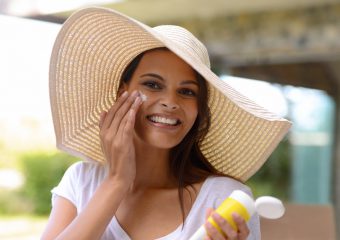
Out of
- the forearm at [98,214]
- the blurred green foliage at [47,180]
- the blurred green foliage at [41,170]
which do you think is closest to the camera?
the forearm at [98,214]

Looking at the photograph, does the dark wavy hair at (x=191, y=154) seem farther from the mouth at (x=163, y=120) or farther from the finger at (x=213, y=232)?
the finger at (x=213, y=232)

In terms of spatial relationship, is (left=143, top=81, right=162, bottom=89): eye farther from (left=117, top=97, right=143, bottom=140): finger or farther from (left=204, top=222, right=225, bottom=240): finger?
(left=204, top=222, right=225, bottom=240): finger

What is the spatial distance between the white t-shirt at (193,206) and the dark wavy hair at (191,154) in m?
0.06

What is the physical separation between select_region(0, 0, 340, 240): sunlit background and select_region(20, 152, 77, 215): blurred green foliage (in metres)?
0.01

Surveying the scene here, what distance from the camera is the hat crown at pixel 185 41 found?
1.38 meters

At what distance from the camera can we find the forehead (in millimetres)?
1391

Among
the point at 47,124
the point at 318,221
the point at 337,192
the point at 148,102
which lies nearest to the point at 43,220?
the point at 47,124

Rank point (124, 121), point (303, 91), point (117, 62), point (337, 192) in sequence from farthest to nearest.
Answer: point (303, 91), point (337, 192), point (117, 62), point (124, 121)

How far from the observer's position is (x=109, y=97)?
1.59m

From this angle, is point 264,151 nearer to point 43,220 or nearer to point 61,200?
point 61,200

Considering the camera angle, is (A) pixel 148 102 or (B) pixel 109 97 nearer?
(A) pixel 148 102

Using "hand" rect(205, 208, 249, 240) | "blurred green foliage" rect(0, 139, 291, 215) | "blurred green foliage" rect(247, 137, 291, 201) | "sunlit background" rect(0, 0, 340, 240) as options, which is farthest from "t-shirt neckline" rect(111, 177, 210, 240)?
"blurred green foliage" rect(247, 137, 291, 201)

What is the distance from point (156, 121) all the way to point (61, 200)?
358 mm

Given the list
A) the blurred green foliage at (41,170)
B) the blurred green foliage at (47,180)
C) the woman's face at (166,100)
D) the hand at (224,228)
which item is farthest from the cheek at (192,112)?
the blurred green foliage at (41,170)
